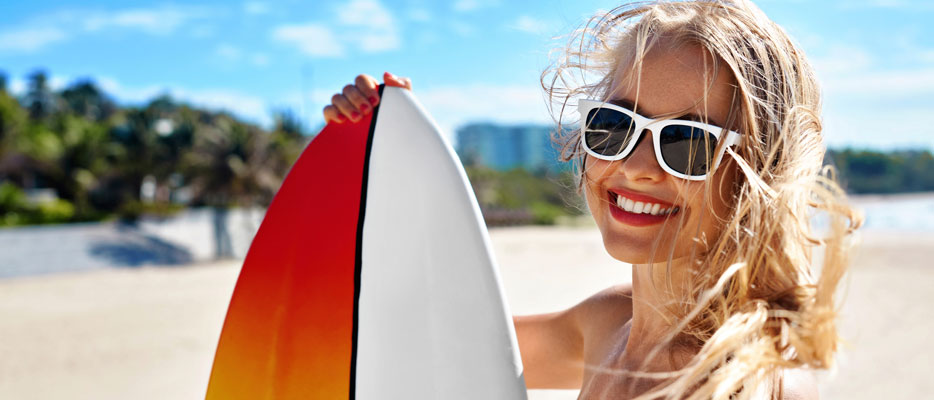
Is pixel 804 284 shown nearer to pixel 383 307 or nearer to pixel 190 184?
pixel 383 307

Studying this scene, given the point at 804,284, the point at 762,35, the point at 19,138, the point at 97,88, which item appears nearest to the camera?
the point at 804,284

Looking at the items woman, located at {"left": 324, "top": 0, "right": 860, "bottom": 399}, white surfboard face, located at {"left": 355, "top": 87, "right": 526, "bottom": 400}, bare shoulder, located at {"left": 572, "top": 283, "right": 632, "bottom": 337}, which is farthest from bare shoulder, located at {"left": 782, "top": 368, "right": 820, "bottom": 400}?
white surfboard face, located at {"left": 355, "top": 87, "right": 526, "bottom": 400}

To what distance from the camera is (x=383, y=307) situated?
142 cm

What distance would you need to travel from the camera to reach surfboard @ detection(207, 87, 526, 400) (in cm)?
134

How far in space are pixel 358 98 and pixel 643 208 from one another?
0.80 meters

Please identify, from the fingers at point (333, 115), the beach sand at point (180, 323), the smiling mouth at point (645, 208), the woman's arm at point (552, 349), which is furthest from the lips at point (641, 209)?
the fingers at point (333, 115)

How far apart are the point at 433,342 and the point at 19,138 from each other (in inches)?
1275

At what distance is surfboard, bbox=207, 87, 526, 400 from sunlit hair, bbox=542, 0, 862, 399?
460mm

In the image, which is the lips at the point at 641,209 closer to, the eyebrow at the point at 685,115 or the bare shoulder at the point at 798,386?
the eyebrow at the point at 685,115

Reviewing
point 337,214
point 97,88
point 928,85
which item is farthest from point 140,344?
point 928,85

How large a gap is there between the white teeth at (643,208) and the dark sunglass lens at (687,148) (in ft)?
0.24

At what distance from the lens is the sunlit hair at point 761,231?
2.78ft

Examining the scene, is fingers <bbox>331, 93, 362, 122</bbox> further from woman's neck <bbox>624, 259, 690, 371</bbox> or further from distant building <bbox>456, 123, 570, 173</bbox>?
distant building <bbox>456, 123, 570, 173</bbox>

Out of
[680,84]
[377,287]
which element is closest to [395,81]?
[377,287]
